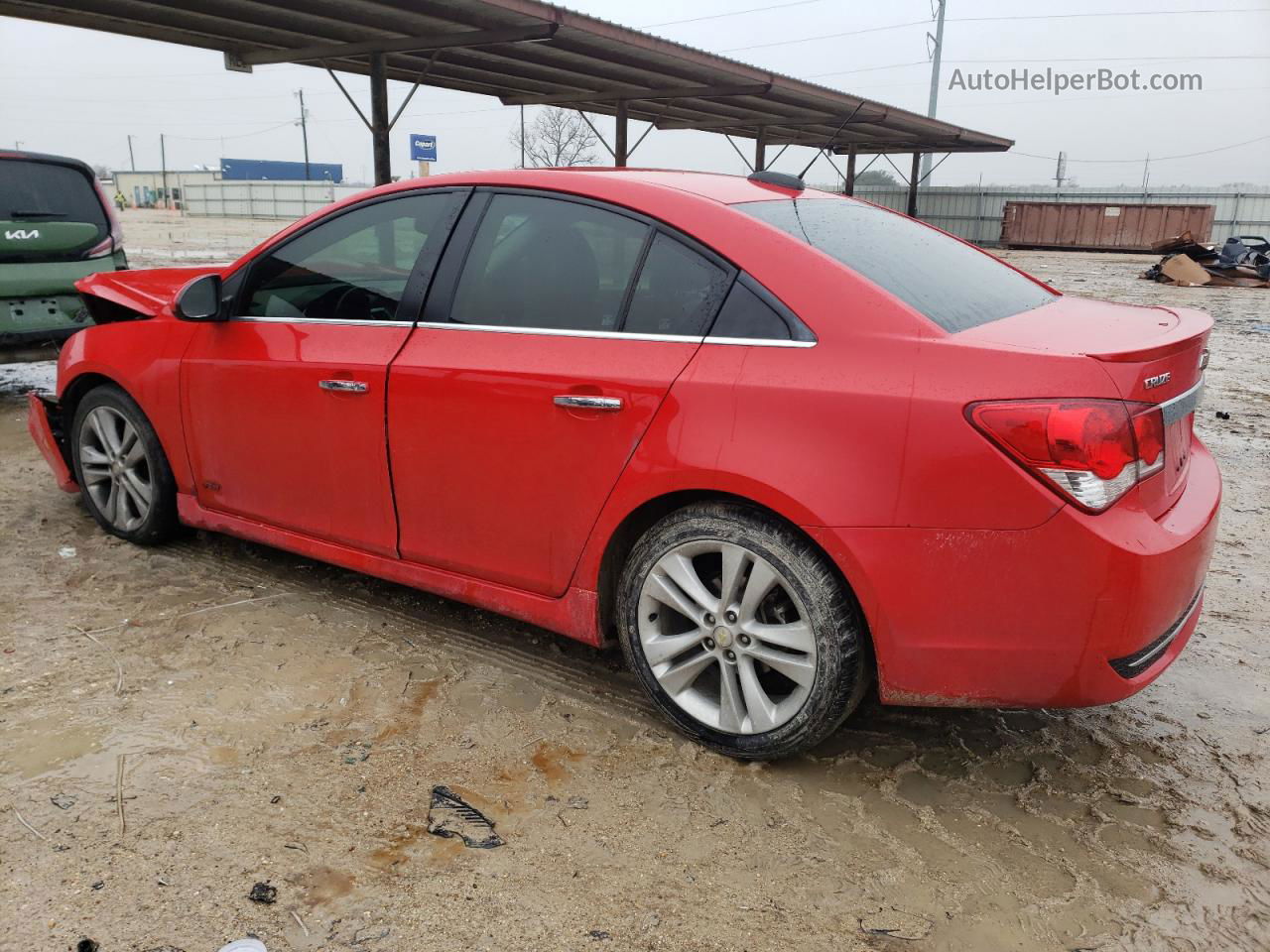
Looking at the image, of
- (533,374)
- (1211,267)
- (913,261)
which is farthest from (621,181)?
(1211,267)

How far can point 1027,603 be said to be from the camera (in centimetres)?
220

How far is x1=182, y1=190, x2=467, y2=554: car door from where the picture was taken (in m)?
3.17

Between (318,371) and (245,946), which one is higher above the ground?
(318,371)

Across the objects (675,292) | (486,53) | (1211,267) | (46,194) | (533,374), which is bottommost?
(1211,267)

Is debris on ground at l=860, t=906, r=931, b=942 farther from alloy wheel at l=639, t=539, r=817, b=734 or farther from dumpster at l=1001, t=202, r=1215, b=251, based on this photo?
dumpster at l=1001, t=202, r=1215, b=251

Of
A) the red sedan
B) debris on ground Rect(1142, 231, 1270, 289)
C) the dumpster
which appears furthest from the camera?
the dumpster

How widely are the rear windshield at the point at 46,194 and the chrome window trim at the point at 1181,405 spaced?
6.85 metres

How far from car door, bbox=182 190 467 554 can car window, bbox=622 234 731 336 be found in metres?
0.81

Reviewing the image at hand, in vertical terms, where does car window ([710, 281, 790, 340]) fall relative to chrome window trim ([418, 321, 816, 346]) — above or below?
above

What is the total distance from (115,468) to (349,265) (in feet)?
5.24

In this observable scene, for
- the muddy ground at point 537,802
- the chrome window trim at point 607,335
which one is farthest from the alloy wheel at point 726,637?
the chrome window trim at point 607,335

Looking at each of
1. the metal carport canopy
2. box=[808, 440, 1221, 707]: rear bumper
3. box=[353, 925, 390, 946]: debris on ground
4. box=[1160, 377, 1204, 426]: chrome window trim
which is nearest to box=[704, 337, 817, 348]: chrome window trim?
box=[808, 440, 1221, 707]: rear bumper

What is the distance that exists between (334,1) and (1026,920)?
991 cm

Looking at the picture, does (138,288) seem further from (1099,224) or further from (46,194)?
(1099,224)
